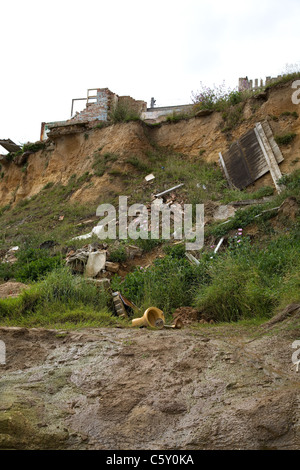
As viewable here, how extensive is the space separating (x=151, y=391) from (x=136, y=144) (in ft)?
42.6

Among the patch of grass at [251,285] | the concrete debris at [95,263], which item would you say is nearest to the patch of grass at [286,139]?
the patch of grass at [251,285]

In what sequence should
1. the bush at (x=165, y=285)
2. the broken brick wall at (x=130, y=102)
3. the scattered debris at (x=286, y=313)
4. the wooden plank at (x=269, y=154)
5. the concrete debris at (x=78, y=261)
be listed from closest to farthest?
the scattered debris at (x=286, y=313) < the bush at (x=165, y=285) < the concrete debris at (x=78, y=261) < the wooden plank at (x=269, y=154) < the broken brick wall at (x=130, y=102)

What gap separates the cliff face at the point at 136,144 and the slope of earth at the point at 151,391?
866 centimetres

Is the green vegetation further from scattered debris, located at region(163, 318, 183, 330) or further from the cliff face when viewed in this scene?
the cliff face

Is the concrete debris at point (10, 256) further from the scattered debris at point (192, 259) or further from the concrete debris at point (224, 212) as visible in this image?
the concrete debris at point (224, 212)

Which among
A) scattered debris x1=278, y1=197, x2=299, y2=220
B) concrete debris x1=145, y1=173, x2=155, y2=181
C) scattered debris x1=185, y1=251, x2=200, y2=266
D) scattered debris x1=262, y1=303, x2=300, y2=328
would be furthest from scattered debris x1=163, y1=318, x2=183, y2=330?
concrete debris x1=145, y1=173, x2=155, y2=181

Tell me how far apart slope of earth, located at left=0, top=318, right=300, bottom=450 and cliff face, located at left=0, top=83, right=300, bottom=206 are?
8656 millimetres

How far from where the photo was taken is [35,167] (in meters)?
18.1

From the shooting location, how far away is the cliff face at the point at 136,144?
12.6 metres

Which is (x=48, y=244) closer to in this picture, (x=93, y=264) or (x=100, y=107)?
(x=93, y=264)

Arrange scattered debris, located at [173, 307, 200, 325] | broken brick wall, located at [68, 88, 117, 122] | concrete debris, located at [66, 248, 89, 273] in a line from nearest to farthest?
scattered debris, located at [173, 307, 200, 325]
concrete debris, located at [66, 248, 89, 273]
broken brick wall, located at [68, 88, 117, 122]

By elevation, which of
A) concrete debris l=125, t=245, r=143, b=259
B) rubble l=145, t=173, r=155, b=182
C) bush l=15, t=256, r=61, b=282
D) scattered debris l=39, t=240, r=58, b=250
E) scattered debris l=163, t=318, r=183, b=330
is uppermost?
rubble l=145, t=173, r=155, b=182

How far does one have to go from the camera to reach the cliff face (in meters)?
12.6

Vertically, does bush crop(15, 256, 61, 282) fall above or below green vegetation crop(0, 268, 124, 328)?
above
